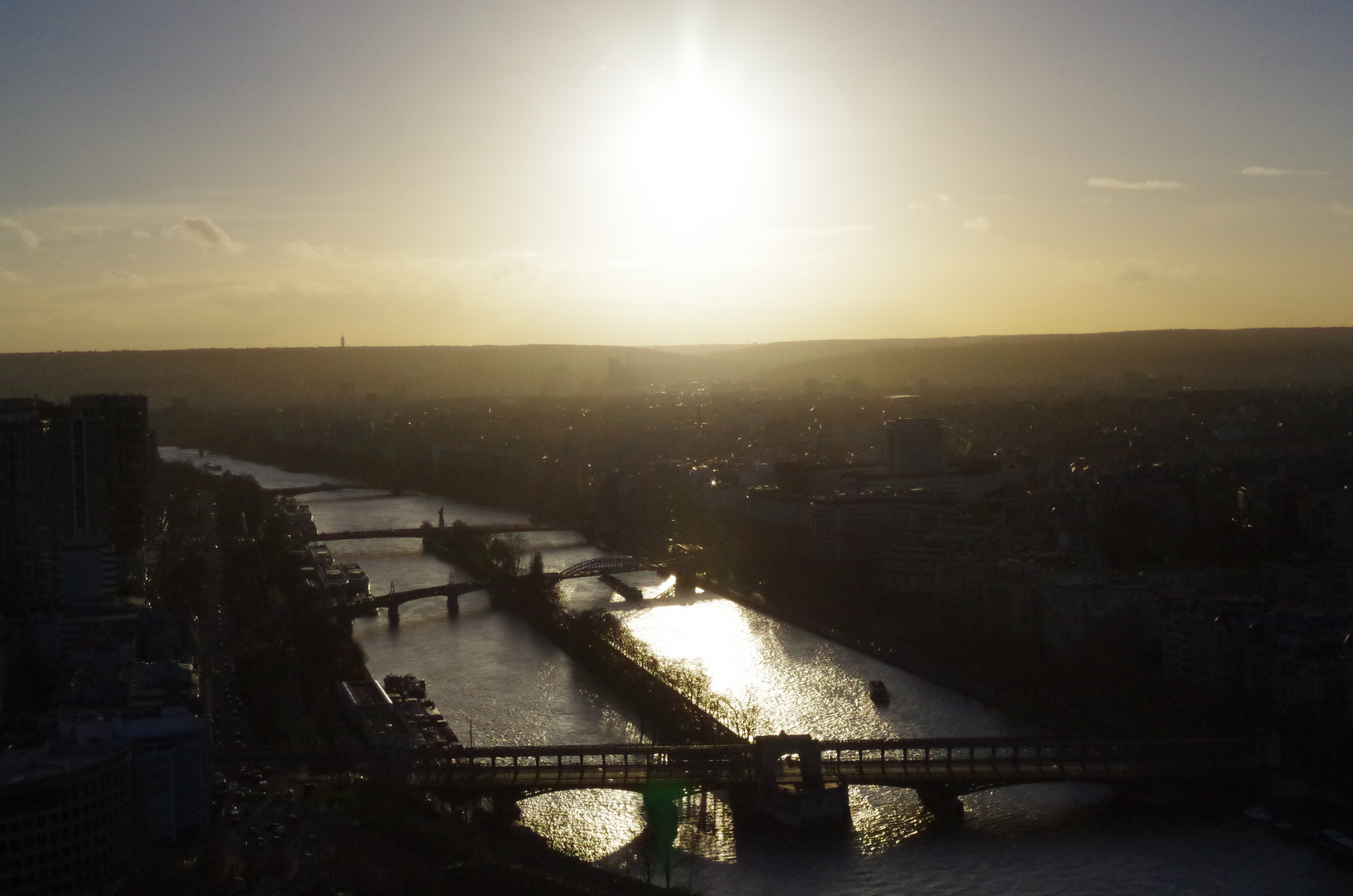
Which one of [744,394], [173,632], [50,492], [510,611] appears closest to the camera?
[173,632]

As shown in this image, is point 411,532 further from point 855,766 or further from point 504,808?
point 855,766

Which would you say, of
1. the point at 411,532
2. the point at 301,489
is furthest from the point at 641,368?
the point at 411,532

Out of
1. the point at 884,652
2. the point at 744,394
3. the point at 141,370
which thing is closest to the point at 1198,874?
the point at 884,652

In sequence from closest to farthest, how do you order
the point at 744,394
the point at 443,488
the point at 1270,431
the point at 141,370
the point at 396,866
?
the point at 396,866, the point at 1270,431, the point at 443,488, the point at 744,394, the point at 141,370

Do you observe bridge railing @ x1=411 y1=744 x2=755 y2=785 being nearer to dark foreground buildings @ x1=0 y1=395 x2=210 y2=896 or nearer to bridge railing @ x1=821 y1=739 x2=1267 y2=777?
bridge railing @ x1=821 y1=739 x2=1267 y2=777

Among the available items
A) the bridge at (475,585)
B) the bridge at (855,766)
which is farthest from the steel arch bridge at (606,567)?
the bridge at (855,766)

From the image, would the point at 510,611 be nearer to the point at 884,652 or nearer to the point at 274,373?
the point at 884,652

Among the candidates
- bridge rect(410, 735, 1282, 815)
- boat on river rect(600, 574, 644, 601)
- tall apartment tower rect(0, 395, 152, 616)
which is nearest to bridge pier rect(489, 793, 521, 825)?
bridge rect(410, 735, 1282, 815)
